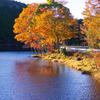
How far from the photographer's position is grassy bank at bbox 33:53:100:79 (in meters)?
51.8

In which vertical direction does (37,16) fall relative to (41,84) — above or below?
above

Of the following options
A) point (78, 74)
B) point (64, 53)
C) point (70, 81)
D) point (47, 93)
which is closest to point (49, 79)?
point (70, 81)

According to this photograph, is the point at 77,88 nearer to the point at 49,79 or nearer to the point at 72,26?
the point at 49,79

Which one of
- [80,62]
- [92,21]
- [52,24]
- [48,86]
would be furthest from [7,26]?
[48,86]

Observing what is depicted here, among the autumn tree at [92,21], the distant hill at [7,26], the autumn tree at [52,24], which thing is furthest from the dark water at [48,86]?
the distant hill at [7,26]

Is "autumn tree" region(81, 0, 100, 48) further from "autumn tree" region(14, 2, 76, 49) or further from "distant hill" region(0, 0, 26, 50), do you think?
"distant hill" region(0, 0, 26, 50)

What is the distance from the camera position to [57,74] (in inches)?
2061

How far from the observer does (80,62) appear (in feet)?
203

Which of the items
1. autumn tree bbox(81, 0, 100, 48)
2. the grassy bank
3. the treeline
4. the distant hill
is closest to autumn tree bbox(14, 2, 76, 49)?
the grassy bank

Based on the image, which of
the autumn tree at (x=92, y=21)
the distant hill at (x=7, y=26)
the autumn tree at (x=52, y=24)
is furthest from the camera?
the distant hill at (x=7, y=26)

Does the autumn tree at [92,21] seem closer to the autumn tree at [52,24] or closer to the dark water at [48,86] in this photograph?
the dark water at [48,86]

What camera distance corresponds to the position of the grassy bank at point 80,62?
51.8 m

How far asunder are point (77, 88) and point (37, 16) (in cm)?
4676

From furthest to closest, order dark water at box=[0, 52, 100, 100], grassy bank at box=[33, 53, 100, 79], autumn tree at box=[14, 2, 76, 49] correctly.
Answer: autumn tree at box=[14, 2, 76, 49] → grassy bank at box=[33, 53, 100, 79] → dark water at box=[0, 52, 100, 100]
